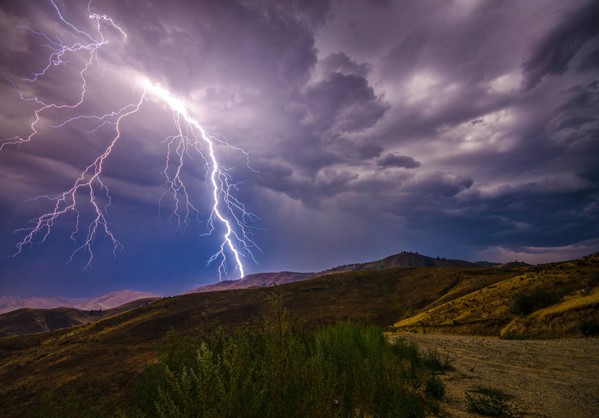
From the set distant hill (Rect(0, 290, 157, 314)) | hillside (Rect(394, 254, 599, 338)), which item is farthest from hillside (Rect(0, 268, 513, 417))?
distant hill (Rect(0, 290, 157, 314))

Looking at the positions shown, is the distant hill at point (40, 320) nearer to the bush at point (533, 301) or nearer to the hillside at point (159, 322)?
the hillside at point (159, 322)

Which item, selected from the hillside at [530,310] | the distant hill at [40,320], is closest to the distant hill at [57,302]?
the distant hill at [40,320]

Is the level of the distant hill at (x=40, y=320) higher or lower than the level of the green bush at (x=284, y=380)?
higher

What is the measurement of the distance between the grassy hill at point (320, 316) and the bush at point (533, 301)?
0.21 ft

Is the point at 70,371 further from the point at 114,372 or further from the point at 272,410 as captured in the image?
the point at 272,410

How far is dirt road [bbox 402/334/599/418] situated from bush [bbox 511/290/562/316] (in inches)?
203

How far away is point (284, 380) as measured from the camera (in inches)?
123

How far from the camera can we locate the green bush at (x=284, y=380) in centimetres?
259

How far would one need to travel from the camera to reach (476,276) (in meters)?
37.2

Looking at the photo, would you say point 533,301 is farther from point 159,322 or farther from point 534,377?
point 159,322

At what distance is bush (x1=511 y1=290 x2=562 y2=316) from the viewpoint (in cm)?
1554

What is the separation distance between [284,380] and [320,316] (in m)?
26.9

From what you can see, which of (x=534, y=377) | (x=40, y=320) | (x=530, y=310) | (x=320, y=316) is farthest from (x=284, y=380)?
(x=40, y=320)

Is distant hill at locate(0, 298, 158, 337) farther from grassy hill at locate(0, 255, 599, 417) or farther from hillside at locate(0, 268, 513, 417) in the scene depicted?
grassy hill at locate(0, 255, 599, 417)
